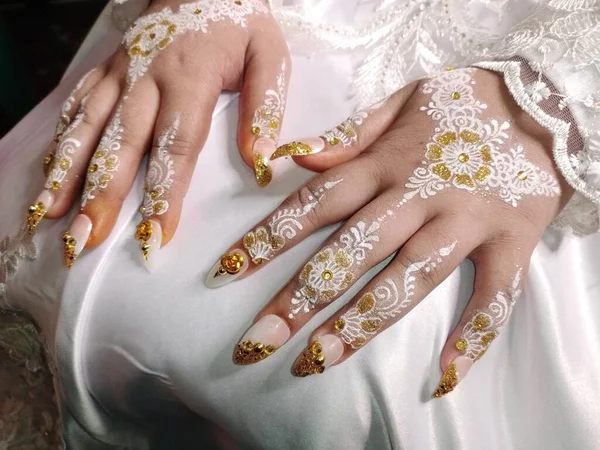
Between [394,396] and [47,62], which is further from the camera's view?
[47,62]

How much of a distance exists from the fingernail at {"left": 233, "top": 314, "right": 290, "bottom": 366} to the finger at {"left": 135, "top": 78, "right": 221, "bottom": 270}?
0.40ft

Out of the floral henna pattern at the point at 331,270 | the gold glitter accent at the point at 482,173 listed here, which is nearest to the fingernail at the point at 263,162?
the floral henna pattern at the point at 331,270

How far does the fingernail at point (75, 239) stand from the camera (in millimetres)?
540

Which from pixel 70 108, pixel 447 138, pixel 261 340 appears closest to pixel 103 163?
pixel 70 108

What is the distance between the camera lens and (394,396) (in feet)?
1.60

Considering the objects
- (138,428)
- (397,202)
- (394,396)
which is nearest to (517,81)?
(397,202)

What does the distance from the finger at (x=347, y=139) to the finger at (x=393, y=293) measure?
118 mm

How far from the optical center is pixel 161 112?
602 mm

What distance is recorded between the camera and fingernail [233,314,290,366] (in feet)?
1.60

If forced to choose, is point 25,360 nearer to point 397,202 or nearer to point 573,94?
point 397,202

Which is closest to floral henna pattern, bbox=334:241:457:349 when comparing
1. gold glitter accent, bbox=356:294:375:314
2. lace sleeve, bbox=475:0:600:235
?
gold glitter accent, bbox=356:294:375:314

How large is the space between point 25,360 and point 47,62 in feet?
4.11

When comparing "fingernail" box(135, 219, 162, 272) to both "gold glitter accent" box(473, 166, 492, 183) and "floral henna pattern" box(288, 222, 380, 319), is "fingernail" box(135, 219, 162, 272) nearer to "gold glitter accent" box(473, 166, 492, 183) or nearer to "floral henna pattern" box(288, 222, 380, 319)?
"floral henna pattern" box(288, 222, 380, 319)

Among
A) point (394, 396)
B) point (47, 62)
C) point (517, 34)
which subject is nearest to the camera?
point (394, 396)
